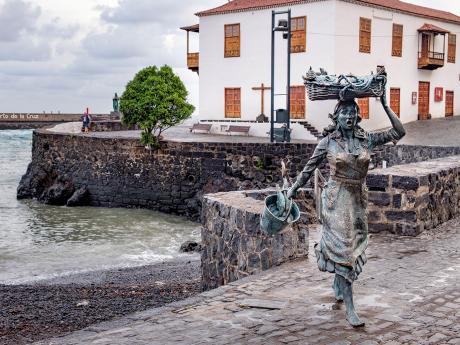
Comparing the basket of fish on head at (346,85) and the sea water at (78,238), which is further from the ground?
the basket of fish on head at (346,85)

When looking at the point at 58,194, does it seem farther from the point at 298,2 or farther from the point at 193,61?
the point at 298,2

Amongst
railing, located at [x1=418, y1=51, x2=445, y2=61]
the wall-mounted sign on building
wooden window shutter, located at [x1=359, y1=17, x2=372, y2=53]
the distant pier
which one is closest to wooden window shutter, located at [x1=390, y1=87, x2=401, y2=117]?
railing, located at [x1=418, y1=51, x2=445, y2=61]

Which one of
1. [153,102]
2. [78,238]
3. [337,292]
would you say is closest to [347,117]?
[337,292]

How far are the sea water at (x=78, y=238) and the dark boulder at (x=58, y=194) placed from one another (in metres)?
0.48

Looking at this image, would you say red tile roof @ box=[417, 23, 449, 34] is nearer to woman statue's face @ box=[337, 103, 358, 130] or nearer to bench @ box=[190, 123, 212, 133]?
bench @ box=[190, 123, 212, 133]

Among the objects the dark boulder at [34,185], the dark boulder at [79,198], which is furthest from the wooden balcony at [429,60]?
the dark boulder at [34,185]

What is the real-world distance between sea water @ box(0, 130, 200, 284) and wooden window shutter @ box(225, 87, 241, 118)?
7.37 m

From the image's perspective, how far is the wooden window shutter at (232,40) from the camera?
30078mm

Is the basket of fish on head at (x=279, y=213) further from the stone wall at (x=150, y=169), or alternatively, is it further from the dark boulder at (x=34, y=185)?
the dark boulder at (x=34, y=185)

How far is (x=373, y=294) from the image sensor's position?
6.72 metres

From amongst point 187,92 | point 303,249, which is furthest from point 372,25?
point 303,249

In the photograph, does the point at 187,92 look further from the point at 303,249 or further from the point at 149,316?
the point at 149,316

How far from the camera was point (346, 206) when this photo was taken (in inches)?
230

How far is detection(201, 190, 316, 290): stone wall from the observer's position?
25.7ft
